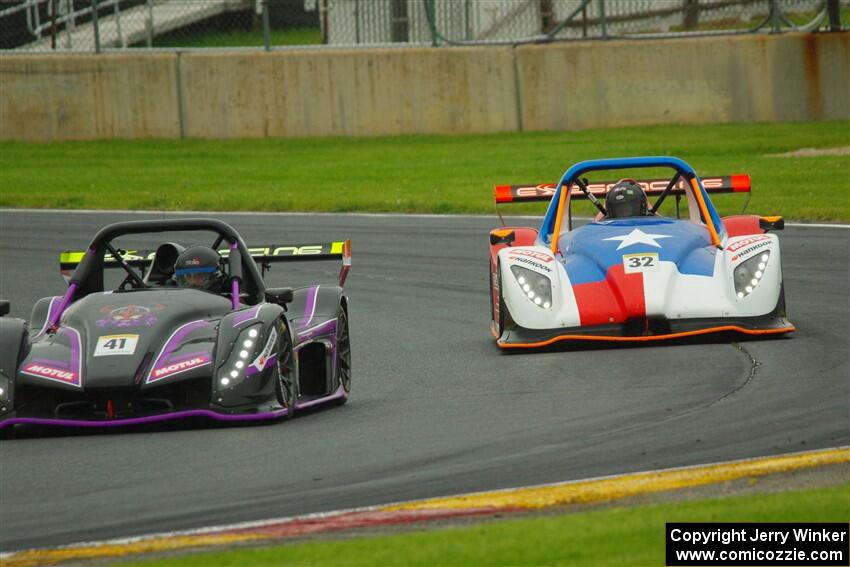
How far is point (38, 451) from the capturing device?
782 centimetres

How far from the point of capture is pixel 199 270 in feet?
30.7

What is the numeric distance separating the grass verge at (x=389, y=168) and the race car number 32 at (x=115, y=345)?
10295mm

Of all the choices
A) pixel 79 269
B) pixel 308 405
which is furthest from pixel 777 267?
pixel 79 269

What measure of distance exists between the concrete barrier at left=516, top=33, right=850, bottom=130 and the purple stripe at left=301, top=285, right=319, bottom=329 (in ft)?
50.8

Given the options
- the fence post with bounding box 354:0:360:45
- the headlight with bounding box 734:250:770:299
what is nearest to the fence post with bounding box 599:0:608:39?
the fence post with bounding box 354:0:360:45

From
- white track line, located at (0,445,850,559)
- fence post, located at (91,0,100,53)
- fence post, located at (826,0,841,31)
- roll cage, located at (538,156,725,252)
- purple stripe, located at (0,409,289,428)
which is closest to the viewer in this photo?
white track line, located at (0,445,850,559)

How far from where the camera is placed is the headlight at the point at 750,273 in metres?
10.5

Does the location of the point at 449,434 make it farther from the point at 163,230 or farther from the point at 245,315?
the point at 163,230

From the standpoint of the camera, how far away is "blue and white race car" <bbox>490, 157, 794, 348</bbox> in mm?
10383

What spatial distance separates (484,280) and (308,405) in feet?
17.9

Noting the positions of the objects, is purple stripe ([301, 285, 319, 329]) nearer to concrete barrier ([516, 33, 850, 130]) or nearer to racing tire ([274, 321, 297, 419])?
racing tire ([274, 321, 297, 419])

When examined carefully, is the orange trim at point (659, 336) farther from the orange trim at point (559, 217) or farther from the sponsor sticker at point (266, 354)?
the sponsor sticker at point (266, 354)

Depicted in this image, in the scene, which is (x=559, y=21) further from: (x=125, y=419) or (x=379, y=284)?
(x=125, y=419)

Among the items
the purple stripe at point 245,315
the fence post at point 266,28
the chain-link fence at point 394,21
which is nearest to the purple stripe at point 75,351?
the purple stripe at point 245,315
